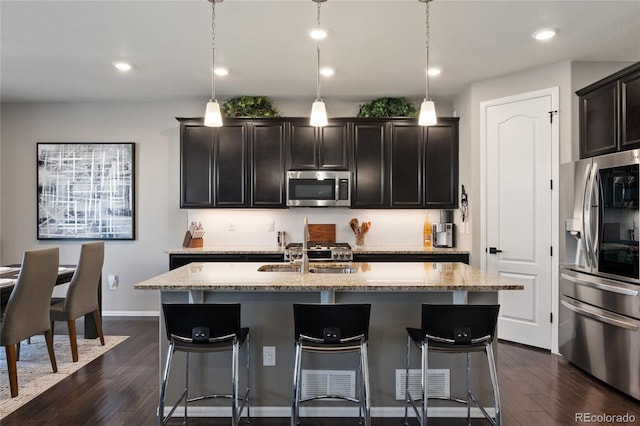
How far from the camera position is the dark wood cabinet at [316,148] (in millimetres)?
4707

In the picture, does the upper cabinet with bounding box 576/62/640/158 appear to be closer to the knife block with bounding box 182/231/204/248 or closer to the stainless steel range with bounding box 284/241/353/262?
the stainless steel range with bounding box 284/241/353/262

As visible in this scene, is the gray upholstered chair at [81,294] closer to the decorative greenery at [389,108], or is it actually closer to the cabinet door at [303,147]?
the cabinet door at [303,147]

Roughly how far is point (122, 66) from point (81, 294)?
7.08 ft

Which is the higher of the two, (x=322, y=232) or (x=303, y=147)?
(x=303, y=147)

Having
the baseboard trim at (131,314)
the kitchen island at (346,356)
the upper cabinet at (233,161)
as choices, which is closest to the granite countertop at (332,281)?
the kitchen island at (346,356)

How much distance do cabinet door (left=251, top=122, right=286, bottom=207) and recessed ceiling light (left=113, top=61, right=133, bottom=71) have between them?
4.54ft

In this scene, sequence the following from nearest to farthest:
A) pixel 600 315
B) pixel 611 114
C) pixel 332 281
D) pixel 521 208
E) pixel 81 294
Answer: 1. pixel 332 281
2. pixel 600 315
3. pixel 611 114
4. pixel 81 294
5. pixel 521 208

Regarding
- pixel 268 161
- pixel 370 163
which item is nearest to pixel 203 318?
pixel 268 161

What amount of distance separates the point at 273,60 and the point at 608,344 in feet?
11.8

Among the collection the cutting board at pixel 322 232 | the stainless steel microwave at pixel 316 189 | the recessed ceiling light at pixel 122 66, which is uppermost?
the recessed ceiling light at pixel 122 66

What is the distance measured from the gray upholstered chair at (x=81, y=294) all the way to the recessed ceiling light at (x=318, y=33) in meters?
2.65

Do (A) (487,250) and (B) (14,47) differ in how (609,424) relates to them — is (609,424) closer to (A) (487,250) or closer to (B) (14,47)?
(A) (487,250)

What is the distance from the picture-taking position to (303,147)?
15.5 ft

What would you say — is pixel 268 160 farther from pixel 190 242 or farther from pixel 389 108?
pixel 389 108
